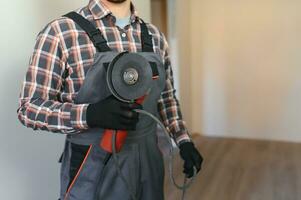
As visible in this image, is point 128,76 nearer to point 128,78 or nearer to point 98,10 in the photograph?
point 128,78

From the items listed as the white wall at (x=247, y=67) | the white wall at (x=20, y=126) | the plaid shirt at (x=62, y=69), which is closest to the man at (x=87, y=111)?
the plaid shirt at (x=62, y=69)

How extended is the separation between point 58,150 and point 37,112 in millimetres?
777

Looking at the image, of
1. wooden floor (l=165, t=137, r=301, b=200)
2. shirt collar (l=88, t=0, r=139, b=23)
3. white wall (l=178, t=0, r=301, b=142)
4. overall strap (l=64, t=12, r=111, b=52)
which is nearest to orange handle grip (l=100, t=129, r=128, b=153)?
overall strap (l=64, t=12, r=111, b=52)

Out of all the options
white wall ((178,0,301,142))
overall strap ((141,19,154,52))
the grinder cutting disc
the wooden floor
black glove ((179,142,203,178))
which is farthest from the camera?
white wall ((178,0,301,142))

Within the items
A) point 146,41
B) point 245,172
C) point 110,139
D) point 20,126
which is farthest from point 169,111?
point 245,172

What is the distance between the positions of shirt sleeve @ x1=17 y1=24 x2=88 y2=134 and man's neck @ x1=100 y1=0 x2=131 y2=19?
7.3 inches

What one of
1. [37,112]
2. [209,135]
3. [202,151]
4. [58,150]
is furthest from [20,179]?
[209,135]

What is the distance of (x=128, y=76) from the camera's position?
869 mm

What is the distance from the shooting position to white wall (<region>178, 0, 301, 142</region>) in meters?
3.61

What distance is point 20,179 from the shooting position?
142 cm

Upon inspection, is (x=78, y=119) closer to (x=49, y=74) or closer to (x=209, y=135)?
(x=49, y=74)

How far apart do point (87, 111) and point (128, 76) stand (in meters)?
0.14

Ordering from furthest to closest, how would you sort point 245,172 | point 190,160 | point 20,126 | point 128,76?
1. point 245,172
2. point 20,126
3. point 190,160
4. point 128,76

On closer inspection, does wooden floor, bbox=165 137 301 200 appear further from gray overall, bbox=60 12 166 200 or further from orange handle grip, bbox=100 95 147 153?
orange handle grip, bbox=100 95 147 153
